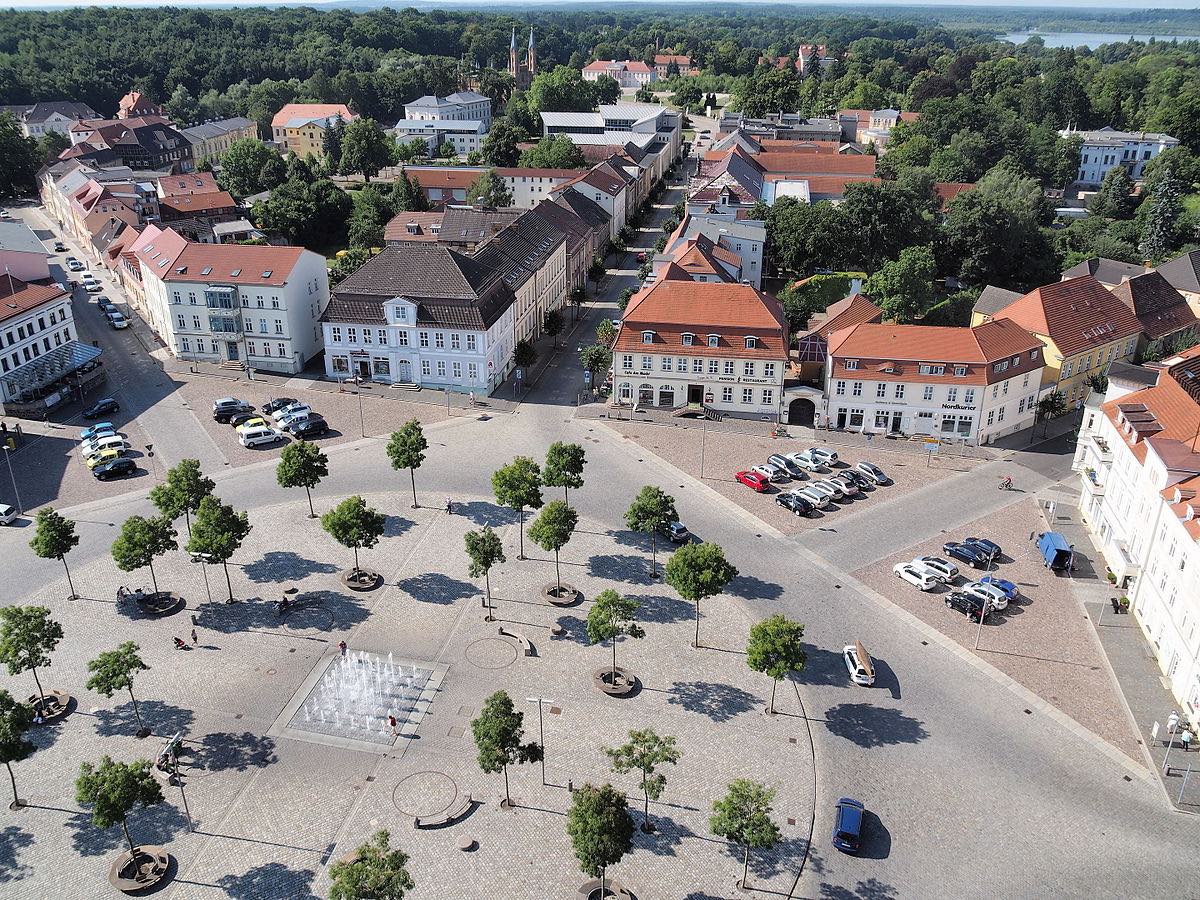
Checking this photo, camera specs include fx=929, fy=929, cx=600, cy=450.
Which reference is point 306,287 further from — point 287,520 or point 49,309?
point 287,520

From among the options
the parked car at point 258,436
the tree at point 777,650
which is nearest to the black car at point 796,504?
the tree at point 777,650

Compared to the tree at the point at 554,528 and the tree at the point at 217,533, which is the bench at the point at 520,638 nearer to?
the tree at the point at 554,528

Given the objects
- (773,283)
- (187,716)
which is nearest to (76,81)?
(773,283)

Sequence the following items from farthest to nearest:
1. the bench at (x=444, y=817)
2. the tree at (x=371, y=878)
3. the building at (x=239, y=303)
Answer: the building at (x=239, y=303) → the bench at (x=444, y=817) → the tree at (x=371, y=878)

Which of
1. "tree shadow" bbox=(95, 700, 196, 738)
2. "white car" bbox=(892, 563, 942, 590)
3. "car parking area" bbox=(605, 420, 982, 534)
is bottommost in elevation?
"tree shadow" bbox=(95, 700, 196, 738)

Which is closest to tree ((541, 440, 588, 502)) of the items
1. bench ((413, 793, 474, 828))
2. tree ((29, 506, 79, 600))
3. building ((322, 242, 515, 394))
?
building ((322, 242, 515, 394))

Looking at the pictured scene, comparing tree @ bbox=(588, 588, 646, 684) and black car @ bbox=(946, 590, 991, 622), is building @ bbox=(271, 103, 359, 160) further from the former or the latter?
black car @ bbox=(946, 590, 991, 622)

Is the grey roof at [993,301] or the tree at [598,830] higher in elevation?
the grey roof at [993,301]
